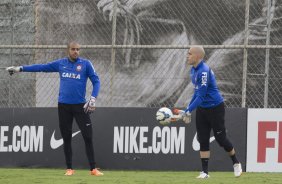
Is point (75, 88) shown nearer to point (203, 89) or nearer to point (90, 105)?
point (90, 105)

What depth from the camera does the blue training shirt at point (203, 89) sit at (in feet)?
43.7

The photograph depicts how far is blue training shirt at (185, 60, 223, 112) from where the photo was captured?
13.3 meters

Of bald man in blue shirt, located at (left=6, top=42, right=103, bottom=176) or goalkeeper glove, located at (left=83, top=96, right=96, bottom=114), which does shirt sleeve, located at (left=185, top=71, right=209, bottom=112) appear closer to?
goalkeeper glove, located at (left=83, top=96, right=96, bottom=114)

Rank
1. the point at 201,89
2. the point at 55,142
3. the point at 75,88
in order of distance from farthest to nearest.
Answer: the point at 55,142
the point at 75,88
the point at 201,89

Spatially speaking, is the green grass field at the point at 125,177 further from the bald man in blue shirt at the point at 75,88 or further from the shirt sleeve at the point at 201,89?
the shirt sleeve at the point at 201,89

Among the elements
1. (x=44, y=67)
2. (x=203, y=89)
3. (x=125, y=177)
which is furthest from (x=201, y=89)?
(x=44, y=67)

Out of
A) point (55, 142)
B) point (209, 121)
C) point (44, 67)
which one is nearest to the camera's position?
point (209, 121)

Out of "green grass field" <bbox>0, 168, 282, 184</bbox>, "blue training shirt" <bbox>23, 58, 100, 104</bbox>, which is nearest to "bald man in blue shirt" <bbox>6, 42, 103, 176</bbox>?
"blue training shirt" <bbox>23, 58, 100, 104</bbox>

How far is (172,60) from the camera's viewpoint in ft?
71.3

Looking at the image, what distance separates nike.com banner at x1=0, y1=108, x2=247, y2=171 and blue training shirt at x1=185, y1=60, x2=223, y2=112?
8.10 ft

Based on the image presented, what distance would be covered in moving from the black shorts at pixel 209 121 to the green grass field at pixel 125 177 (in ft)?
2.31

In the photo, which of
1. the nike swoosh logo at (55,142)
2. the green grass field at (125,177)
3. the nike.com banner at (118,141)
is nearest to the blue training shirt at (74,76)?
the green grass field at (125,177)

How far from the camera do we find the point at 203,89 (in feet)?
43.7

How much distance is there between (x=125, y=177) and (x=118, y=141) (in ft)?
8.19
